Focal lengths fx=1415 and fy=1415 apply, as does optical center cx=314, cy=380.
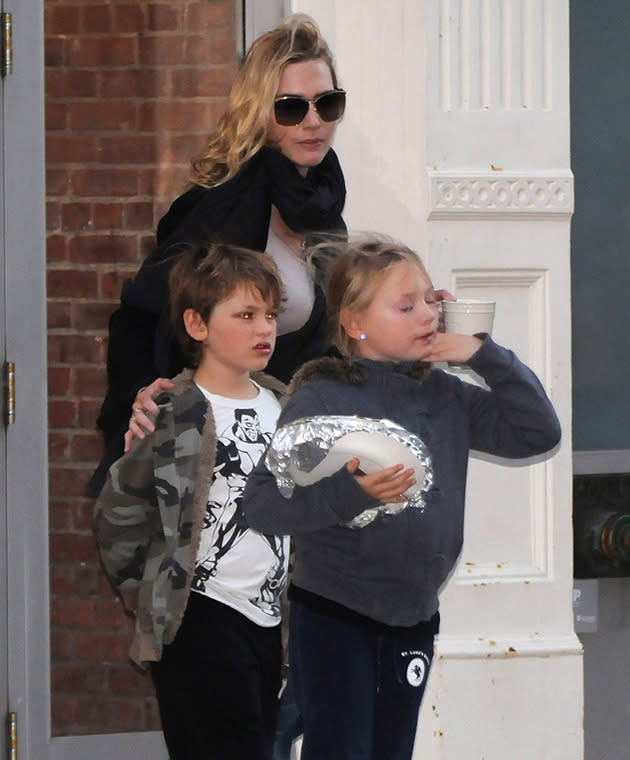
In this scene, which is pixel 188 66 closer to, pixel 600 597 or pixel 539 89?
pixel 539 89

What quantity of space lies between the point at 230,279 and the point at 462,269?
930mm

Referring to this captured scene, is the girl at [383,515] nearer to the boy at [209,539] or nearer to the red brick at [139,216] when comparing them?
the boy at [209,539]

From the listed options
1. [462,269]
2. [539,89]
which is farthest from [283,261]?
[539,89]

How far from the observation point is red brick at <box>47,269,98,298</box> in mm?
3895

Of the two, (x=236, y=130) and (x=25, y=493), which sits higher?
(x=236, y=130)

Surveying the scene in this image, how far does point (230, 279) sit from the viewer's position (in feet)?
9.50

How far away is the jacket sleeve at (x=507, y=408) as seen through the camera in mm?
2625

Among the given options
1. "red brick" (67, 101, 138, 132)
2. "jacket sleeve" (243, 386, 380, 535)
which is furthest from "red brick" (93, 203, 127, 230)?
"jacket sleeve" (243, 386, 380, 535)

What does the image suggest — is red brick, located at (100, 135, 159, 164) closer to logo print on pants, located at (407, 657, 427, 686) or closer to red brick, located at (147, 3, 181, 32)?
red brick, located at (147, 3, 181, 32)

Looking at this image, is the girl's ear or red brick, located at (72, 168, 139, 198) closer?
the girl's ear

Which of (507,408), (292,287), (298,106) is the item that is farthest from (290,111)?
(507,408)

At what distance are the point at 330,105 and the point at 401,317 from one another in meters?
0.70

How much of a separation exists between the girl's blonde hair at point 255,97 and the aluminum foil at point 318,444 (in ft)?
2.85

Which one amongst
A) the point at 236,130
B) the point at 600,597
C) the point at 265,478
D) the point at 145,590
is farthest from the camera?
the point at 600,597
